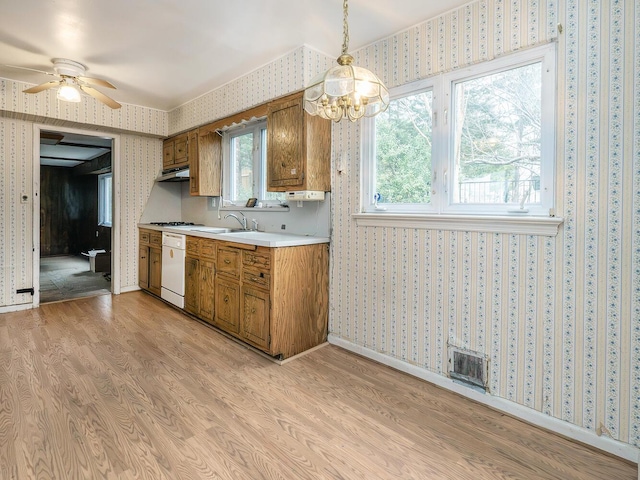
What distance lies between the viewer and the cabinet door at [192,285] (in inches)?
149

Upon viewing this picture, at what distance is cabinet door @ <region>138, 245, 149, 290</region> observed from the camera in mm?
4926

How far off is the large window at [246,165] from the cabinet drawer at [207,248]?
2.62 ft

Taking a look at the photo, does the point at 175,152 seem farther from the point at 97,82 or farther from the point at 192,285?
the point at 192,285

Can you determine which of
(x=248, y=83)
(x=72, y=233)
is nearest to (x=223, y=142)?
(x=248, y=83)

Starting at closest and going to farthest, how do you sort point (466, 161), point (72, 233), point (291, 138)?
point (466, 161) < point (291, 138) < point (72, 233)

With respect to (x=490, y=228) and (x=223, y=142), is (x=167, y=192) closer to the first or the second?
(x=223, y=142)

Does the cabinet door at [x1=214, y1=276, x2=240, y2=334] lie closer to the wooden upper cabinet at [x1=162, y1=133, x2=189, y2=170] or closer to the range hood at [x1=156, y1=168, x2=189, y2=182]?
the range hood at [x1=156, y1=168, x2=189, y2=182]

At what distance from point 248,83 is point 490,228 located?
275 cm

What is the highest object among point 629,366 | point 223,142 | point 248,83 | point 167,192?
point 248,83

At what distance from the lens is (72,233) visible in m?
9.43

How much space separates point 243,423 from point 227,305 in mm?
1452

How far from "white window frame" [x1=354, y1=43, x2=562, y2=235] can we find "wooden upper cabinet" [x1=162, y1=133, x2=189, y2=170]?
2912 mm

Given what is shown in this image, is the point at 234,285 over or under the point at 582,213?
under

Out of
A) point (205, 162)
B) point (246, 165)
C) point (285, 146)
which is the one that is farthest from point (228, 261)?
point (205, 162)
